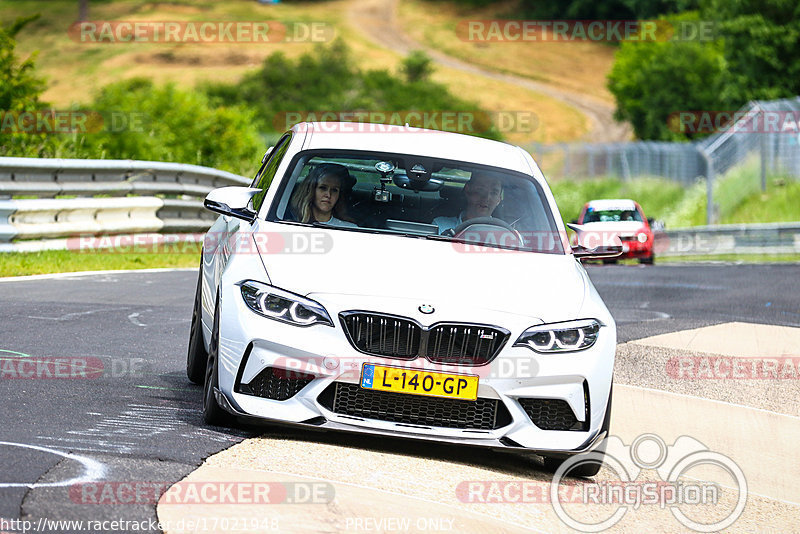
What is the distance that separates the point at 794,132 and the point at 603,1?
82.5 metres

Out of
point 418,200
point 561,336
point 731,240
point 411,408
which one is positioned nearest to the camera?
point 411,408

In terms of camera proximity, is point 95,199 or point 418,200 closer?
point 418,200

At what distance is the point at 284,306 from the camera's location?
630 centimetres

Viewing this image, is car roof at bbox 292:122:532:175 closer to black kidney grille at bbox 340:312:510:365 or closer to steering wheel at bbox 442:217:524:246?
steering wheel at bbox 442:217:524:246

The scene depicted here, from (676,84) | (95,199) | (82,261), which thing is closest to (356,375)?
(82,261)

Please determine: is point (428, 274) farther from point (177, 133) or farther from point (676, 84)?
point (676, 84)

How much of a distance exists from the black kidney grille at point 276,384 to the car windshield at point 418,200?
1.18m

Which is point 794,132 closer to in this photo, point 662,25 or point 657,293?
point 657,293

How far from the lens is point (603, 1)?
389ft

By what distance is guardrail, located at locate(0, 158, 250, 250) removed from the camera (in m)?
15.0

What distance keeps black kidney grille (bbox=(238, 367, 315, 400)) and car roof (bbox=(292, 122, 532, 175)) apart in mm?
1846

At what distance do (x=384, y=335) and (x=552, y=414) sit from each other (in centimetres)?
96

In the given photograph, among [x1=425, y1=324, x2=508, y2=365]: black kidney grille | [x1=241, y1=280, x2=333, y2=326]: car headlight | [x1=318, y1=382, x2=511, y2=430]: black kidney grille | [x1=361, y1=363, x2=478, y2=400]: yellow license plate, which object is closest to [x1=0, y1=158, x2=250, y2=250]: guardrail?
[x1=241, y1=280, x2=333, y2=326]: car headlight

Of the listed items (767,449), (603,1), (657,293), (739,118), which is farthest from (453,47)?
(767,449)
